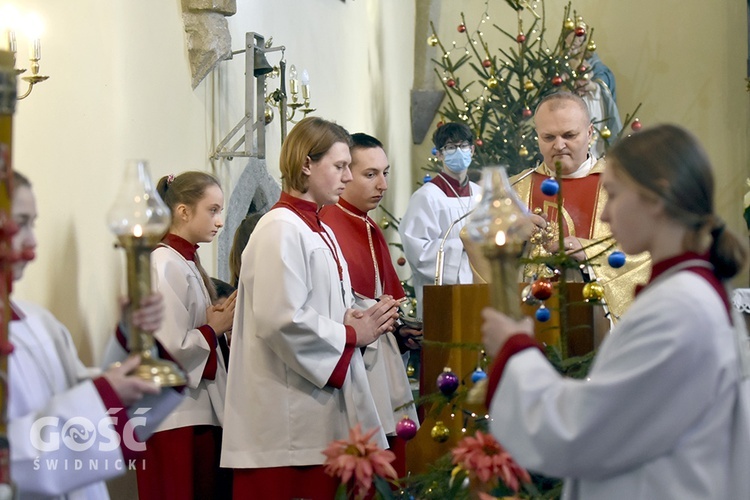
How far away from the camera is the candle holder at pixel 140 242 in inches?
76.8

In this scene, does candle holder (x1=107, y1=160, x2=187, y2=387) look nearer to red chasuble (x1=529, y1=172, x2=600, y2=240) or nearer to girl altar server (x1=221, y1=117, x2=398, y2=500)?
girl altar server (x1=221, y1=117, x2=398, y2=500)

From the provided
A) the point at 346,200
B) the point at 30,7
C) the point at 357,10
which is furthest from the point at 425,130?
the point at 30,7

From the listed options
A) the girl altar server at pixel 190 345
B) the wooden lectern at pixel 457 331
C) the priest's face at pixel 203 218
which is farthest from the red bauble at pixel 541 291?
the priest's face at pixel 203 218

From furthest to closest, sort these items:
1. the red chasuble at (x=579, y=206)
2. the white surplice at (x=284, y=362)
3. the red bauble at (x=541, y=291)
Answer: the red chasuble at (x=579, y=206)
the white surplice at (x=284, y=362)
the red bauble at (x=541, y=291)

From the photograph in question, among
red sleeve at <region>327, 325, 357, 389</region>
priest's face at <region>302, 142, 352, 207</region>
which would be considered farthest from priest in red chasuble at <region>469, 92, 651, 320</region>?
red sleeve at <region>327, 325, 357, 389</region>

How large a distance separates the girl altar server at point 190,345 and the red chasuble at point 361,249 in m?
0.66

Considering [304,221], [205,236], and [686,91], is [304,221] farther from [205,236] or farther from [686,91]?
[686,91]

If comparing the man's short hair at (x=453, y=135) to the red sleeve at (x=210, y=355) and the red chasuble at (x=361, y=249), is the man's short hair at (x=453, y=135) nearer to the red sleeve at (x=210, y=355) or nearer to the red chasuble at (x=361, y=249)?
the red chasuble at (x=361, y=249)

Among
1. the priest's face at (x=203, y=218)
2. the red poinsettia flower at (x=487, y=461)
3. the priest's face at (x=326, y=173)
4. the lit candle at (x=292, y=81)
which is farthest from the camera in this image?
the lit candle at (x=292, y=81)

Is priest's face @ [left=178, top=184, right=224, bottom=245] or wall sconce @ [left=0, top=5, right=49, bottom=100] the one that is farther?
priest's face @ [left=178, top=184, right=224, bottom=245]

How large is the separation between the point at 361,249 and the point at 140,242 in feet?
10.5

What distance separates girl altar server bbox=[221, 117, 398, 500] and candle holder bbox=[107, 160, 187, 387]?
1894 millimetres

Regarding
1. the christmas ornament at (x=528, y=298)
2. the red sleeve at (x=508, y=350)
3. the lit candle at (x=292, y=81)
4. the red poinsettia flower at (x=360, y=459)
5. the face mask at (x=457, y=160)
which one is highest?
the lit candle at (x=292, y=81)

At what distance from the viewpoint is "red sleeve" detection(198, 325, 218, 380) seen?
4461 millimetres
